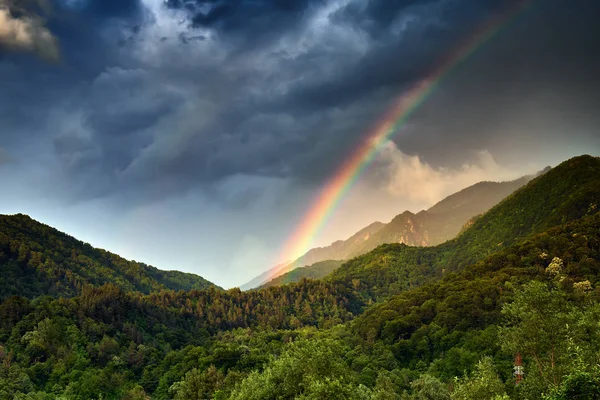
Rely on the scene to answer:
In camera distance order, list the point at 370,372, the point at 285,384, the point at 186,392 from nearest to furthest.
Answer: the point at 285,384, the point at 186,392, the point at 370,372

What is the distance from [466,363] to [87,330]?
143495mm

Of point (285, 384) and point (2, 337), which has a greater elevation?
point (2, 337)

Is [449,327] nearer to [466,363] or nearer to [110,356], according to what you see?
[466,363]

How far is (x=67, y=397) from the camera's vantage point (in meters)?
113

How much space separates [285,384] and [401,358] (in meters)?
119

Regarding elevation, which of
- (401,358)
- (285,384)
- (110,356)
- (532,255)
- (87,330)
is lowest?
(401,358)

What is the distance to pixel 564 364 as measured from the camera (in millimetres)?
45469

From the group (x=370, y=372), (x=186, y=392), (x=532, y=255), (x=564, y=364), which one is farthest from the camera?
(x=532, y=255)

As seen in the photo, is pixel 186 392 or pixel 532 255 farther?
pixel 532 255

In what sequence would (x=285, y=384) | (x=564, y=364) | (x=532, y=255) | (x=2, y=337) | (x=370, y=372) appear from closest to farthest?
(x=564, y=364)
(x=285, y=384)
(x=370, y=372)
(x=2, y=337)
(x=532, y=255)

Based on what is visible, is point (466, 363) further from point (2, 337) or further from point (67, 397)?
point (2, 337)

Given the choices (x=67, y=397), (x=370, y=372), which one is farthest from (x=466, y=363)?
(x=67, y=397)

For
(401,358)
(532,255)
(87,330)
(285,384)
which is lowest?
(401,358)

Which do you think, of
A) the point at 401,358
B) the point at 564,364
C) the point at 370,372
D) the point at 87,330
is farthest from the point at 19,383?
the point at 564,364
